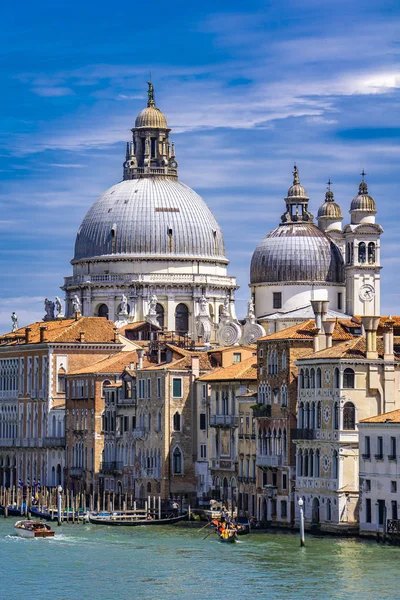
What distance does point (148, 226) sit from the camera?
5157 inches

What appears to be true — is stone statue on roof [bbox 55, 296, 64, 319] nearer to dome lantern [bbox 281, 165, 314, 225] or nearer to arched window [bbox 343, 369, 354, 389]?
dome lantern [bbox 281, 165, 314, 225]

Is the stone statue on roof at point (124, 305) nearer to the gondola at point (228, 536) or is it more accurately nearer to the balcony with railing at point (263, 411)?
the balcony with railing at point (263, 411)

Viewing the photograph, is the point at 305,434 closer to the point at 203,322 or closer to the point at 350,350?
the point at 350,350

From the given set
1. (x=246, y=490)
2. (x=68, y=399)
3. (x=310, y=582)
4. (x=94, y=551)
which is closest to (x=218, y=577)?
(x=310, y=582)

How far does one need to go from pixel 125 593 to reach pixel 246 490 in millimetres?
21693

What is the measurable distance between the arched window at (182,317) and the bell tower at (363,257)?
40.1 feet

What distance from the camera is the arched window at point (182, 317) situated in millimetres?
131250

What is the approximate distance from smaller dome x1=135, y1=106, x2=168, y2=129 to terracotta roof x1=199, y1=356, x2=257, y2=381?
4190cm

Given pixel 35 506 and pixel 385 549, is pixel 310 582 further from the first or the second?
pixel 35 506

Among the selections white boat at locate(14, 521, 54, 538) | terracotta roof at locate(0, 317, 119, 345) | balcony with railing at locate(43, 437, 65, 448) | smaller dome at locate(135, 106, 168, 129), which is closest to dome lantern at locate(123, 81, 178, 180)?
smaller dome at locate(135, 106, 168, 129)

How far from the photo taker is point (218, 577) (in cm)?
6981

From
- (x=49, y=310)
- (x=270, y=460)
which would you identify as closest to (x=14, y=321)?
(x=49, y=310)

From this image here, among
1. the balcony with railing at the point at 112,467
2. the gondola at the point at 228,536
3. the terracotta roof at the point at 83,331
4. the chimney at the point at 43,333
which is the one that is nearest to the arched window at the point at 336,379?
the gondola at the point at 228,536

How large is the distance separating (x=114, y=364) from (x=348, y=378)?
25018 mm
